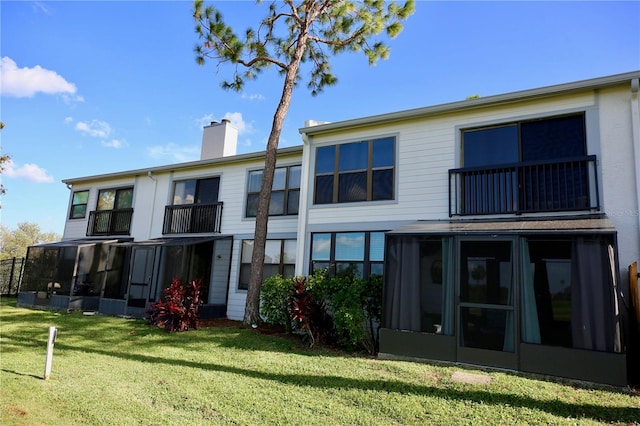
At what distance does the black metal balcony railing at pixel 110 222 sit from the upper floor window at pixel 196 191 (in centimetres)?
264

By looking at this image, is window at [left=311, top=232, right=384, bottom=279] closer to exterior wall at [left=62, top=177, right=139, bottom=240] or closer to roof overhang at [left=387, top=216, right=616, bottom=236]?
roof overhang at [left=387, top=216, right=616, bottom=236]

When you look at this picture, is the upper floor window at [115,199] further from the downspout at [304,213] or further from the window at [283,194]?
the downspout at [304,213]

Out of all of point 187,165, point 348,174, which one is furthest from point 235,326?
point 187,165

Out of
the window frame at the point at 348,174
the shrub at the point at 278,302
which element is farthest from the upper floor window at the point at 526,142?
the shrub at the point at 278,302

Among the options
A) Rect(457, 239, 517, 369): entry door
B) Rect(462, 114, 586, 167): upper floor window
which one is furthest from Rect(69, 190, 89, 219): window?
Rect(457, 239, 517, 369): entry door

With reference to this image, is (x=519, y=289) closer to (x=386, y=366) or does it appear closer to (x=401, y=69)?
(x=386, y=366)

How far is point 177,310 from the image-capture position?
33.2ft

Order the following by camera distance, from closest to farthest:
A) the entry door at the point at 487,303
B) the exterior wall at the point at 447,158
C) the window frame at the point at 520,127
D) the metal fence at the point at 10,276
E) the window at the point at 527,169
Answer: the entry door at the point at 487,303, the exterior wall at the point at 447,158, the window at the point at 527,169, the window frame at the point at 520,127, the metal fence at the point at 10,276

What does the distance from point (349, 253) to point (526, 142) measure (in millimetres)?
5159

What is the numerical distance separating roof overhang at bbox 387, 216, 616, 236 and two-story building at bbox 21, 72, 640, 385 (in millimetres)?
33

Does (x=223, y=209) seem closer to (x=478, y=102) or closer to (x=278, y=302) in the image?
(x=278, y=302)

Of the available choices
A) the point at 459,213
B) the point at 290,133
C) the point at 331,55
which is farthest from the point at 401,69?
the point at 459,213

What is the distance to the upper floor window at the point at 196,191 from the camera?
592 inches

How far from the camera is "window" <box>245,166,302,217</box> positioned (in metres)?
12.9
